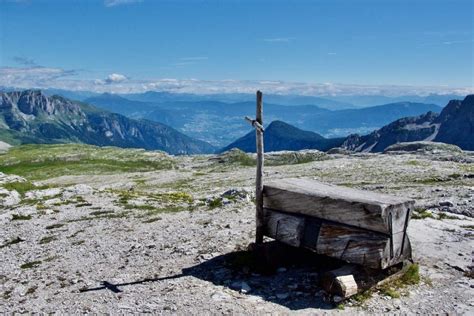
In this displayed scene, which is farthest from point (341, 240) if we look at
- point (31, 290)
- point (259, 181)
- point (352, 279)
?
point (31, 290)

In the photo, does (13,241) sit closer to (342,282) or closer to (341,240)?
(341,240)

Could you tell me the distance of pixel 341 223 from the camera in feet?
59.3

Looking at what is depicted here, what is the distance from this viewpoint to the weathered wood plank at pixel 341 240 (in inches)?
675

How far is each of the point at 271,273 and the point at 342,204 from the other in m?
4.80

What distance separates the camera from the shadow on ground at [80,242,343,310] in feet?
57.8

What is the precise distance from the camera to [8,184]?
54156mm

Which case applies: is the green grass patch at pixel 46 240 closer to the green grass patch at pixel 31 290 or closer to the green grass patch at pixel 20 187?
the green grass patch at pixel 31 290

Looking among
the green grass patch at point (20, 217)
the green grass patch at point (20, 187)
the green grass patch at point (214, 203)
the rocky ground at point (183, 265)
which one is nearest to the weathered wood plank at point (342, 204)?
A: the rocky ground at point (183, 265)

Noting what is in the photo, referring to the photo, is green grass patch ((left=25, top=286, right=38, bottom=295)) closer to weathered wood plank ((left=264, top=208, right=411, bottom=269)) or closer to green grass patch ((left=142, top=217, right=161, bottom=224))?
weathered wood plank ((left=264, top=208, right=411, bottom=269))

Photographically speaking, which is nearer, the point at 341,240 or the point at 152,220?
the point at 341,240

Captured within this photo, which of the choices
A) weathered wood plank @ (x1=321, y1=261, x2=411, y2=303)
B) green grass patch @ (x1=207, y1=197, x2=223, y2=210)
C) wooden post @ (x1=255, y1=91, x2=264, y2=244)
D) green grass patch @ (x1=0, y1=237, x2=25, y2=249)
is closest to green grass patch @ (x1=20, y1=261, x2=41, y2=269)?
green grass patch @ (x1=0, y1=237, x2=25, y2=249)

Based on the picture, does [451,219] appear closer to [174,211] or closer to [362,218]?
[362,218]

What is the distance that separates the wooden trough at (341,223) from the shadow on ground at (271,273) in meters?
0.95

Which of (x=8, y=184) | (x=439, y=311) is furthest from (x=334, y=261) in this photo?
(x=8, y=184)
